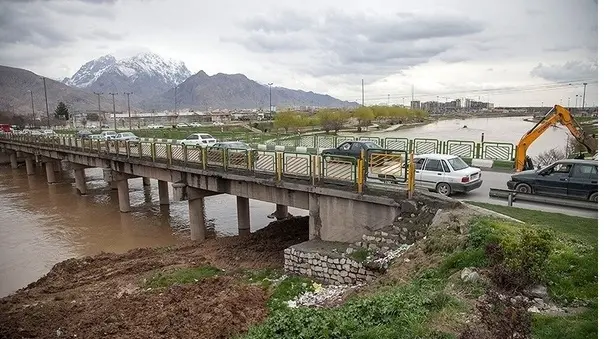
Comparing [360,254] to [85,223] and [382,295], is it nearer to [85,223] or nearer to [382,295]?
[382,295]

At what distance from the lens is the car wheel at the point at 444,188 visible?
13.5 meters

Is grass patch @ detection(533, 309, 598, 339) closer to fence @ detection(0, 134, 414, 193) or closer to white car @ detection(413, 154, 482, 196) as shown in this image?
fence @ detection(0, 134, 414, 193)

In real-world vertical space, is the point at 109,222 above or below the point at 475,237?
below

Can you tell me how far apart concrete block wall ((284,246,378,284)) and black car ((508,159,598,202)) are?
250 inches

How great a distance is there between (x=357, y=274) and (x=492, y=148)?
49.5ft

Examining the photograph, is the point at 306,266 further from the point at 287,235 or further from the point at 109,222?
A: the point at 109,222

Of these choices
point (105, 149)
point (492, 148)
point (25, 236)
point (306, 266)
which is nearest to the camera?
point (306, 266)

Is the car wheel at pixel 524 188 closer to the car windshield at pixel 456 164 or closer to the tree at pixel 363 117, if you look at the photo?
the car windshield at pixel 456 164

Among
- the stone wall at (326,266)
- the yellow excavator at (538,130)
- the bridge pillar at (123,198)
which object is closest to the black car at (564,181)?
the yellow excavator at (538,130)

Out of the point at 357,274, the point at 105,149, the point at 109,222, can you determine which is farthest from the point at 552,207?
the point at 105,149

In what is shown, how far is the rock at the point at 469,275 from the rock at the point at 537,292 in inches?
30.1

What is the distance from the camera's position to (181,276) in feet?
38.6

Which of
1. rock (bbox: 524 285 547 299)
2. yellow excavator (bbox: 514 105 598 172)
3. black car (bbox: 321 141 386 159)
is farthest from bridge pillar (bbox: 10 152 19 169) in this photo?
rock (bbox: 524 285 547 299)

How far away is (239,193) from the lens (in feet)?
53.9
